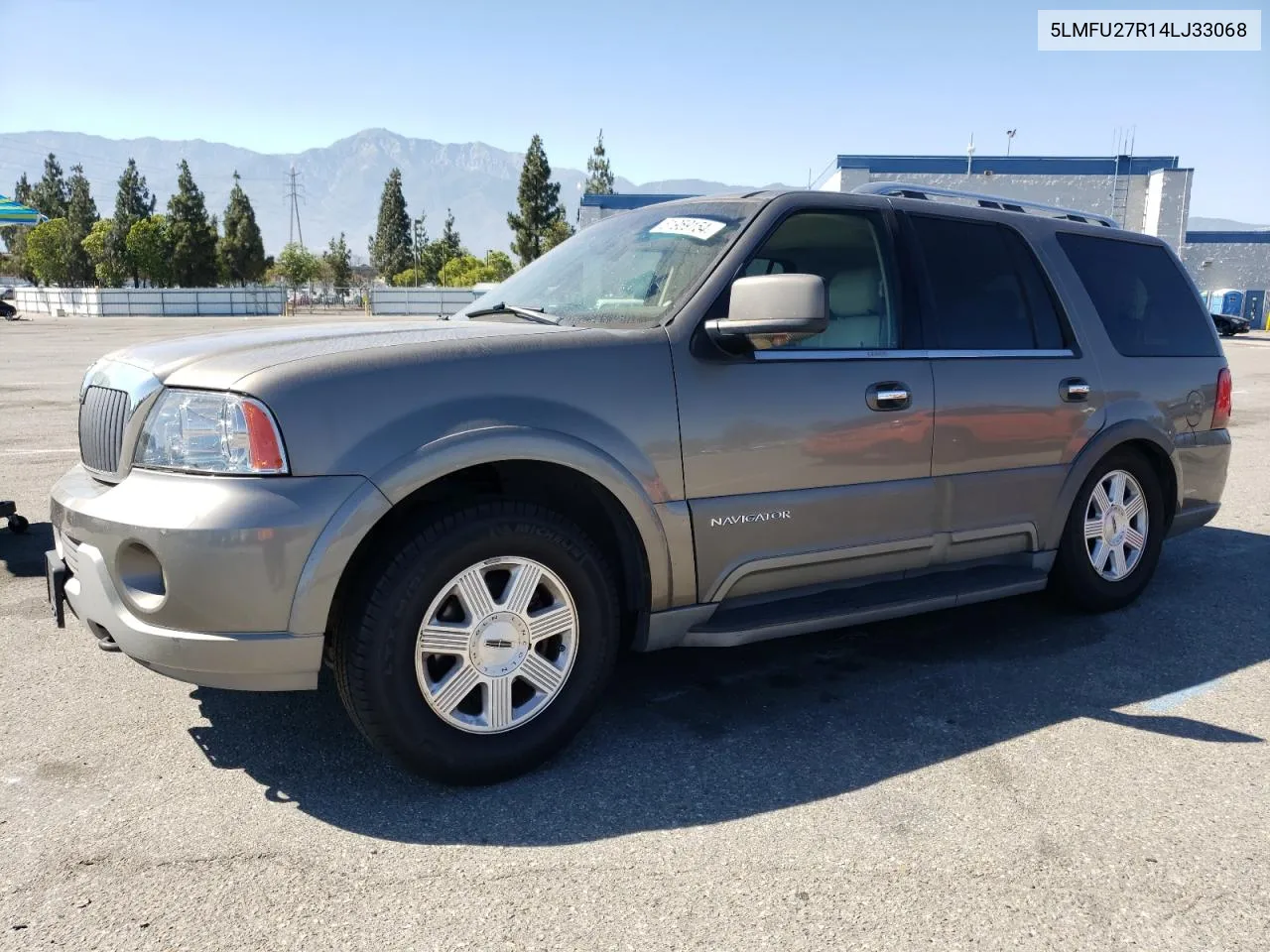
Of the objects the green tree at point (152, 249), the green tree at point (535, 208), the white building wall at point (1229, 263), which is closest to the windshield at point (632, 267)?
the white building wall at point (1229, 263)

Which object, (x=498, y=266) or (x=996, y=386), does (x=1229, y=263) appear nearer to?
(x=996, y=386)

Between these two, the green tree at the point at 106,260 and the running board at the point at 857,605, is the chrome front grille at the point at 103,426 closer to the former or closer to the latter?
the running board at the point at 857,605

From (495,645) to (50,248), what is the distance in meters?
93.5

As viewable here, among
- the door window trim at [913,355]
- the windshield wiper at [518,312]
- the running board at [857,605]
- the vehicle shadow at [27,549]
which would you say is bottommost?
the vehicle shadow at [27,549]

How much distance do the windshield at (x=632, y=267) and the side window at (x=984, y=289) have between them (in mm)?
881

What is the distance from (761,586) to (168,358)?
2032 millimetres

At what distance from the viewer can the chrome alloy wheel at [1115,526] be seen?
14.7 feet

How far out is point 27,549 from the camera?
17.6 ft

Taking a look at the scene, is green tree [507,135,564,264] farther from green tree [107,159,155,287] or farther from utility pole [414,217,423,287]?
green tree [107,159,155,287]

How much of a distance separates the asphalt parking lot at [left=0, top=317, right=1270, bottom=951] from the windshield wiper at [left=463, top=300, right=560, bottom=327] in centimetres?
139

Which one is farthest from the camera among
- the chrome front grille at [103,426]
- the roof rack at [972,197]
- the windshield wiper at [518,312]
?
the roof rack at [972,197]

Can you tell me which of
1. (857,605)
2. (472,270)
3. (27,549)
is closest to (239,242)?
(472,270)

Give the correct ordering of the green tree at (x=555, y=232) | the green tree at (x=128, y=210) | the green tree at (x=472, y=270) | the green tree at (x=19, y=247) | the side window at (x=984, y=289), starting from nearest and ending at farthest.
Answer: the side window at (x=984, y=289), the green tree at (x=555, y=232), the green tree at (x=472, y=270), the green tree at (x=128, y=210), the green tree at (x=19, y=247)

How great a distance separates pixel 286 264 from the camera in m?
92.2
